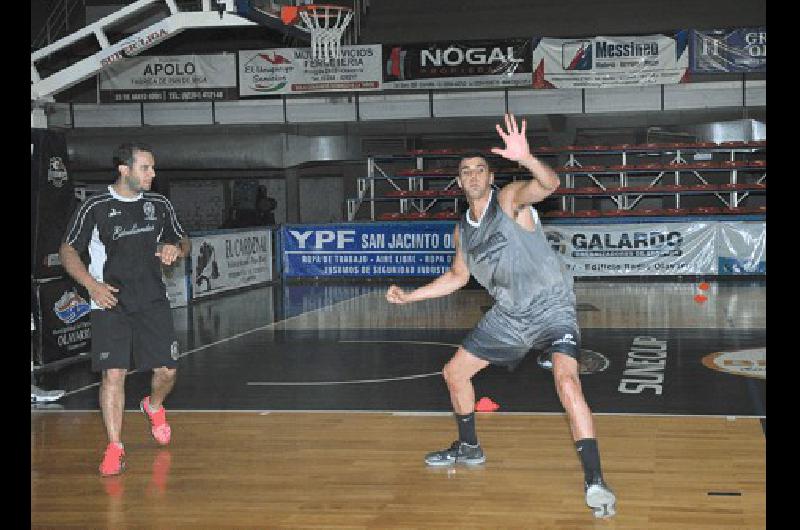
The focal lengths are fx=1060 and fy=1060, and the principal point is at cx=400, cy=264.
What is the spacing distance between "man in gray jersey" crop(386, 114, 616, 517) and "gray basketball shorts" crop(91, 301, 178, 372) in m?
1.84

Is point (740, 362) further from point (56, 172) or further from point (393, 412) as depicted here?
point (56, 172)

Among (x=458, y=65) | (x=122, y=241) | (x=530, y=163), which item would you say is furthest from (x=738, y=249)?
(x=530, y=163)

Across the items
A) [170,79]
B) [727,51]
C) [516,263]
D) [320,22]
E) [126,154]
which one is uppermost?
[320,22]

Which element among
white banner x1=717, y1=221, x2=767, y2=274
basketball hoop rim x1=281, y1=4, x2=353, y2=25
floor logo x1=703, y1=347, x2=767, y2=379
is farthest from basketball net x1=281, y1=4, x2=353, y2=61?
floor logo x1=703, y1=347, x2=767, y2=379

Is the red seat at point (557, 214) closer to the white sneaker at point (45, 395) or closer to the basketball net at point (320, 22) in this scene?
the basketball net at point (320, 22)

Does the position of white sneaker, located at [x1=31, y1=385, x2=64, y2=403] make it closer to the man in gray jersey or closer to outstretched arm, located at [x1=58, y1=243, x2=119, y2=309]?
outstretched arm, located at [x1=58, y1=243, x2=119, y2=309]

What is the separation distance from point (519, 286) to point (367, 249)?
17258 mm

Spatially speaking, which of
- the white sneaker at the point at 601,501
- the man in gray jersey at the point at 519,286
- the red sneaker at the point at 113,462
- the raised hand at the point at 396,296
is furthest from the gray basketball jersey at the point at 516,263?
the red sneaker at the point at 113,462

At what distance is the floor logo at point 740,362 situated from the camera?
35.5ft

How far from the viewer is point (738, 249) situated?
21.8 metres

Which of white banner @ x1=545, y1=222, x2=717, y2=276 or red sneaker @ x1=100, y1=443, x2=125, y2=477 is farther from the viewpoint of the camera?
white banner @ x1=545, y1=222, x2=717, y2=276

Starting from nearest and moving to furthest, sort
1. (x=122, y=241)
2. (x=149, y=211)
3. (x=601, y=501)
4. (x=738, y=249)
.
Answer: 1. (x=601, y=501)
2. (x=122, y=241)
3. (x=149, y=211)
4. (x=738, y=249)

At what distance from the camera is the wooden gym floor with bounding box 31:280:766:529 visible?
6043 mm
